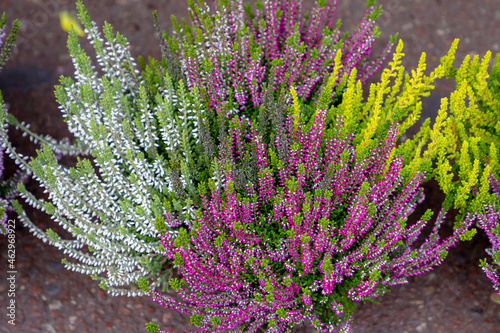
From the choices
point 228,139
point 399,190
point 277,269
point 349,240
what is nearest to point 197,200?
point 228,139

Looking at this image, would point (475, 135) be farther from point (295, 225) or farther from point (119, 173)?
point (119, 173)

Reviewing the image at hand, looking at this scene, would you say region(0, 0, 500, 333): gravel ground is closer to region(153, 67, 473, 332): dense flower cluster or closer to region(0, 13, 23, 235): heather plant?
region(0, 13, 23, 235): heather plant

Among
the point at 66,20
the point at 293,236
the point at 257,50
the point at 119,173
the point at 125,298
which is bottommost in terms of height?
the point at 125,298

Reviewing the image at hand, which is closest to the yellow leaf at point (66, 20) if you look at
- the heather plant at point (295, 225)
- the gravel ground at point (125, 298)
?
the gravel ground at point (125, 298)

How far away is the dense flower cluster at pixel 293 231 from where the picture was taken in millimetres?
2451

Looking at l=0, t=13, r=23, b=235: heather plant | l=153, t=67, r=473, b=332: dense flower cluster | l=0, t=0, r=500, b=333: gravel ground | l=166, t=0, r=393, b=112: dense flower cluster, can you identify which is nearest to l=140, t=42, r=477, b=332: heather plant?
l=153, t=67, r=473, b=332: dense flower cluster

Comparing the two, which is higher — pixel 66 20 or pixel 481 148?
pixel 66 20

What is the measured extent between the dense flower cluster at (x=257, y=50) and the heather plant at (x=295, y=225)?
0.27m

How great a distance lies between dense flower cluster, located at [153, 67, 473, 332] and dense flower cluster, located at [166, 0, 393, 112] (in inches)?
12.1

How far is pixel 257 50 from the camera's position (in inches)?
112

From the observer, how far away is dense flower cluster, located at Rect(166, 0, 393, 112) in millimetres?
2879

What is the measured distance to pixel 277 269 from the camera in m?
2.66

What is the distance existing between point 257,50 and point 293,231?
1132 mm

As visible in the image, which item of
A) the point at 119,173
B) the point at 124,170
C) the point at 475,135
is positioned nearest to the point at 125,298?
the point at 124,170
